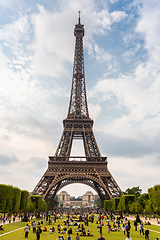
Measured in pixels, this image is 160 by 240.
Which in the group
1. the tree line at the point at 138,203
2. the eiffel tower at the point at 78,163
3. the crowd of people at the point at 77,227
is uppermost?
the eiffel tower at the point at 78,163

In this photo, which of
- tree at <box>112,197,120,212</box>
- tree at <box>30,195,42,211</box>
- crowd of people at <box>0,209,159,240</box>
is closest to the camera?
crowd of people at <box>0,209,159,240</box>

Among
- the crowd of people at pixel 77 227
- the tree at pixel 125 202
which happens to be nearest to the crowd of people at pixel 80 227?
the crowd of people at pixel 77 227

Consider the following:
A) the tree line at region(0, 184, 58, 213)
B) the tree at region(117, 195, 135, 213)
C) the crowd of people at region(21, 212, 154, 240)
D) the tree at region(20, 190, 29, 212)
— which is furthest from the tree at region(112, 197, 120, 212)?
the tree at region(20, 190, 29, 212)

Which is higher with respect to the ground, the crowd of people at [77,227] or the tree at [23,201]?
the tree at [23,201]

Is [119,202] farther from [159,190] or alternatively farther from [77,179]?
[77,179]

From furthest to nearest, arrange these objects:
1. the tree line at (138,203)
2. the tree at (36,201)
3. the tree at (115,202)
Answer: the tree at (115,202) → the tree at (36,201) → the tree line at (138,203)

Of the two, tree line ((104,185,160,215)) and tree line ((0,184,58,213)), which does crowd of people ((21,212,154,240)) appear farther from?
tree line ((104,185,160,215))

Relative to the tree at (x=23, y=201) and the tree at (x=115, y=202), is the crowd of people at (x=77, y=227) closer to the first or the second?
the tree at (x=23, y=201)

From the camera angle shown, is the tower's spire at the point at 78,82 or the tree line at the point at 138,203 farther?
the tower's spire at the point at 78,82
